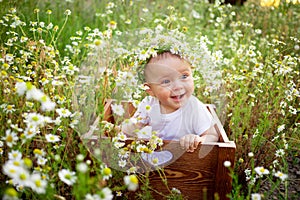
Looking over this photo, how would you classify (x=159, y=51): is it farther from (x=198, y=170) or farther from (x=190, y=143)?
(x=198, y=170)

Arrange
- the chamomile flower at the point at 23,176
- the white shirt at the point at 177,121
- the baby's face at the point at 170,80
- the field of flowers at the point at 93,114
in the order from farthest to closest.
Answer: the white shirt at the point at 177,121
the baby's face at the point at 170,80
the field of flowers at the point at 93,114
the chamomile flower at the point at 23,176

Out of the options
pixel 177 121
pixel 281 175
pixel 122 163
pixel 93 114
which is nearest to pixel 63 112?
pixel 93 114

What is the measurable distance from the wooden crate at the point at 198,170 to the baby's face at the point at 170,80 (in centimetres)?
28

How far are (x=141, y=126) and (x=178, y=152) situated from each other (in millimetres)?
343

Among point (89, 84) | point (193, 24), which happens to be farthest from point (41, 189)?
point (193, 24)

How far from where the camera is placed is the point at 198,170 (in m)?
1.98

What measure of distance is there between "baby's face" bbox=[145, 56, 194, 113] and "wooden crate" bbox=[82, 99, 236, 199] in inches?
10.8

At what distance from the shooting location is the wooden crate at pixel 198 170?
190cm

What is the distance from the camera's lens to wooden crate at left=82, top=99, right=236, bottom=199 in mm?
1900

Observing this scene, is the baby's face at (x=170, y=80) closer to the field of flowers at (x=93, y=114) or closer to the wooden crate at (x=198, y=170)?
the field of flowers at (x=93, y=114)

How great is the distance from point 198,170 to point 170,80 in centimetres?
45

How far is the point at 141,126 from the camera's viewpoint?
220 centimetres

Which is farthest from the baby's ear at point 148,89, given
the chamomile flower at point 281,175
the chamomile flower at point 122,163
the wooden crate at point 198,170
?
the chamomile flower at point 281,175

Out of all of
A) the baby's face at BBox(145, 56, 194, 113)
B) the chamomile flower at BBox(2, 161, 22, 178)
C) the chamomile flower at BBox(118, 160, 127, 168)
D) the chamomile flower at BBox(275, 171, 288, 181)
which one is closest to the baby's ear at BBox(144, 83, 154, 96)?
the baby's face at BBox(145, 56, 194, 113)
